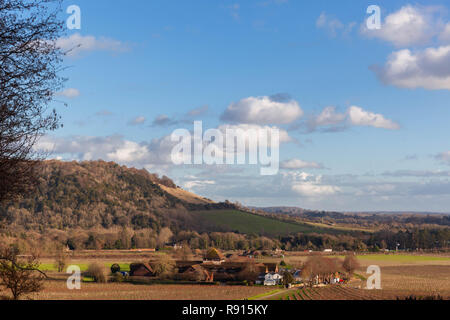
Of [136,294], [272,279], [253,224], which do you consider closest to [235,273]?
[272,279]

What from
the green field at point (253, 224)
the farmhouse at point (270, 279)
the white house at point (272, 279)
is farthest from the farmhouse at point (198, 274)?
the green field at point (253, 224)

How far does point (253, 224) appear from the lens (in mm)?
175000

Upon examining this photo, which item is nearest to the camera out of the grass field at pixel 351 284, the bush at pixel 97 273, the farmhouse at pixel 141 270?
the grass field at pixel 351 284

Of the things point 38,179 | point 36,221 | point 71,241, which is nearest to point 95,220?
point 36,221

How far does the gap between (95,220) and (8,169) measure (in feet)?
642

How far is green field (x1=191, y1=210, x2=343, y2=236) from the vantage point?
165 meters

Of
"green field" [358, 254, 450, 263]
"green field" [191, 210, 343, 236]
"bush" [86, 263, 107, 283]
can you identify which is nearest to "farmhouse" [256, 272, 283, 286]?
"bush" [86, 263, 107, 283]

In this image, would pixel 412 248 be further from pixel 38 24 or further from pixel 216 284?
pixel 38 24

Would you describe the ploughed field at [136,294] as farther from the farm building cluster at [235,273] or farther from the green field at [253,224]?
the green field at [253,224]

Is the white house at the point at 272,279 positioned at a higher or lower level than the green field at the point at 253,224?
lower

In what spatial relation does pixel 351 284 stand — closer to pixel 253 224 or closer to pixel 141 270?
pixel 141 270

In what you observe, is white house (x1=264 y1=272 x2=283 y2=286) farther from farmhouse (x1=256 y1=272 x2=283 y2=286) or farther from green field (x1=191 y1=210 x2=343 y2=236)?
green field (x1=191 y1=210 x2=343 y2=236)

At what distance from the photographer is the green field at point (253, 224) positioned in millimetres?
165363
